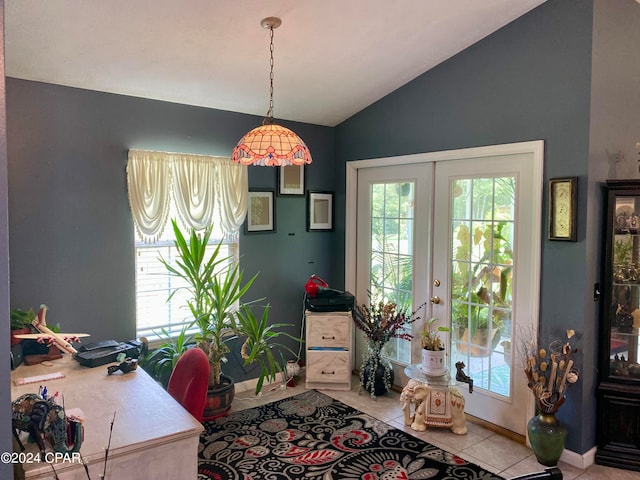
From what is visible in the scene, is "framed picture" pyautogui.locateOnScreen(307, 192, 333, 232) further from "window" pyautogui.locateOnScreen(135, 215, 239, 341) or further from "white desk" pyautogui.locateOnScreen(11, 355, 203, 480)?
"white desk" pyautogui.locateOnScreen(11, 355, 203, 480)

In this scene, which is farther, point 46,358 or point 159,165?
point 159,165

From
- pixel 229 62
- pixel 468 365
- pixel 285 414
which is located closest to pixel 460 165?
pixel 468 365

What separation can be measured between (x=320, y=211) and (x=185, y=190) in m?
1.40

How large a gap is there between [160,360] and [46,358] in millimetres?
915

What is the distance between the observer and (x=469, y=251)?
3504 mm

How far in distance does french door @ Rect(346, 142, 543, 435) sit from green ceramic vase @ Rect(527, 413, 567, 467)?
256 mm

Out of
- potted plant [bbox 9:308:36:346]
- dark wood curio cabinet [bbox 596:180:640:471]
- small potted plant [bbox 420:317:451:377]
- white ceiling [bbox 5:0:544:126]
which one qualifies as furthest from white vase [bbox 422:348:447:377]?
potted plant [bbox 9:308:36:346]

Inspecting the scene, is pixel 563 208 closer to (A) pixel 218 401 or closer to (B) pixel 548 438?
(B) pixel 548 438

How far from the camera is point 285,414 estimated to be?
3.56 metres

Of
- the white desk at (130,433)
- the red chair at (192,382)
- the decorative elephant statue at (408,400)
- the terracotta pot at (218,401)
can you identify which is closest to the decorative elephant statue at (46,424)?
the white desk at (130,433)

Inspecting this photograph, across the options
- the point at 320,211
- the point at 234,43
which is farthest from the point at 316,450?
the point at 234,43

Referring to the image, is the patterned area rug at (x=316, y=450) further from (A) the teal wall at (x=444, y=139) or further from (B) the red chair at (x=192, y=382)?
(A) the teal wall at (x=444, y=139)

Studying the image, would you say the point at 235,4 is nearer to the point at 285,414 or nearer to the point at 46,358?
the point at 46,358

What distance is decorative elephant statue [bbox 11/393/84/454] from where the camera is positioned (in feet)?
5.06
